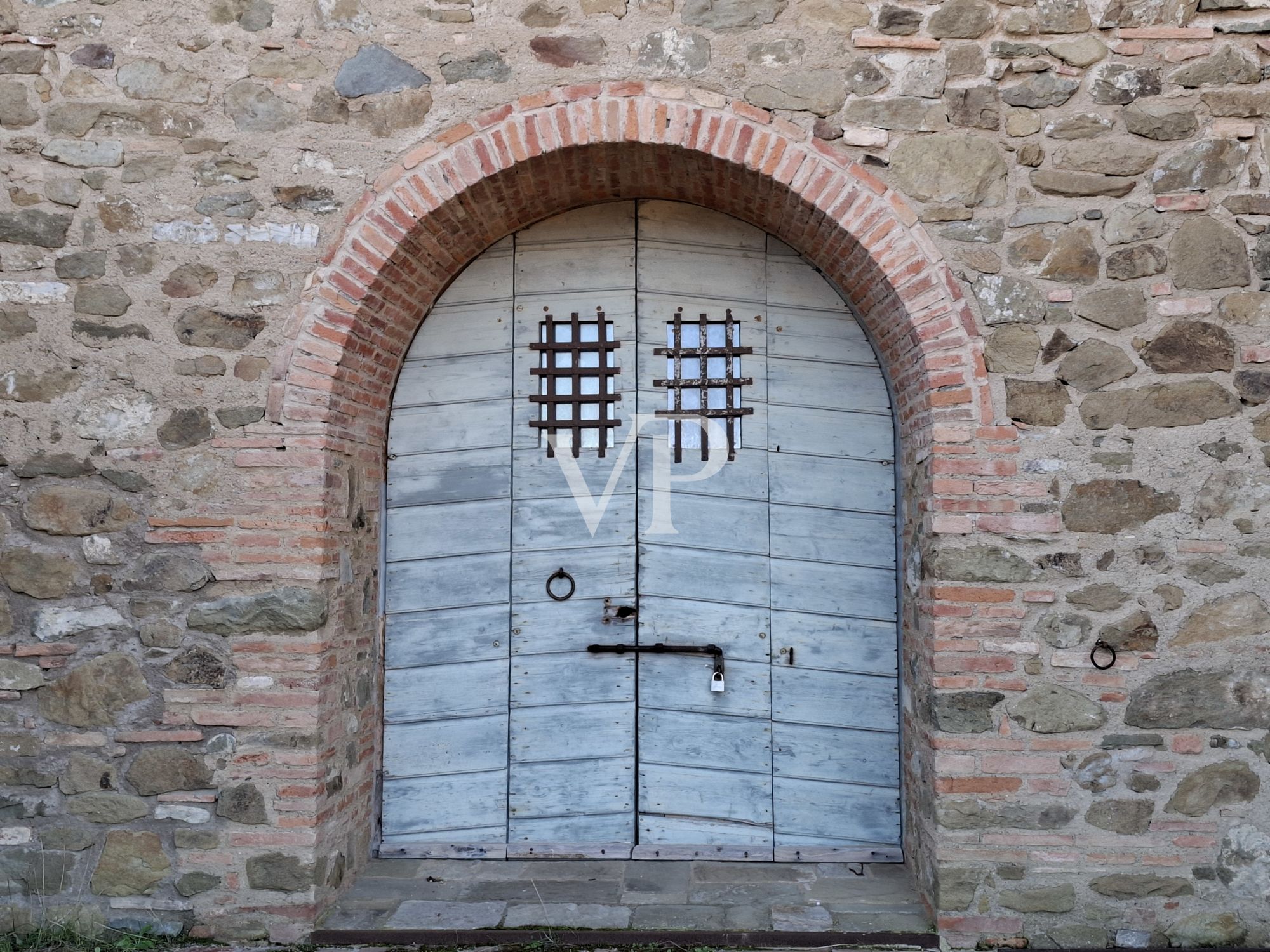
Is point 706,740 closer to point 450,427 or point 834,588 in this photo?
point 834,588

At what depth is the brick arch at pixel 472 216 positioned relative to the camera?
2973 mm

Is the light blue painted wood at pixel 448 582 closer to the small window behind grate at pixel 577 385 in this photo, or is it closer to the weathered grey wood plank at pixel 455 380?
the small window behind grate at pixel 577 385

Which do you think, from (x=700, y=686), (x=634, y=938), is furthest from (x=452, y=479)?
(x=634, y=938)

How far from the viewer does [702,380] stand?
356 cm

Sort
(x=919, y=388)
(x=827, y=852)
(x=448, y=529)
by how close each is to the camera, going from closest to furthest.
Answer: (x=919, y=388) → (x=827, y=852) → (x=448, y=529)

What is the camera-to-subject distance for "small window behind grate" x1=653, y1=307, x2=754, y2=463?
11.6 feet

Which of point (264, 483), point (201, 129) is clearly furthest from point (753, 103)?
point (264, 483)

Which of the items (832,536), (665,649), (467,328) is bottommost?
(665,649)

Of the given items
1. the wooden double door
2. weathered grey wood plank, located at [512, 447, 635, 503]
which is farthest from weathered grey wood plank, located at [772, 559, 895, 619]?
weathered grey wood plank, located at [512, 447, 635, 503]

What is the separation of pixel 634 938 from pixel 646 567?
1325mm

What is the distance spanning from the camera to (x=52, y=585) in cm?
303

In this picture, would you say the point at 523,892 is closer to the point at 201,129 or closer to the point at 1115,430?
the point at 1115,430

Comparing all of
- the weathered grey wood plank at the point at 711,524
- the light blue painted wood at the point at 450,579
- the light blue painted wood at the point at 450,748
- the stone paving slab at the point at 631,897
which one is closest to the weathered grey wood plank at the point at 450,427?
the light blue painted wood at the point at 450,579

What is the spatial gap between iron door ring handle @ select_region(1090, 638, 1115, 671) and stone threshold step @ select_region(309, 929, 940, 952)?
1054 millimetres
